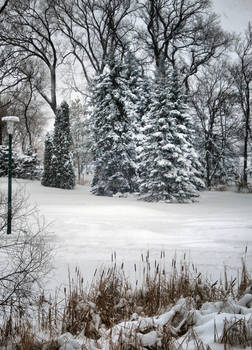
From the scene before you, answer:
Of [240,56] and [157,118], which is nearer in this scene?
[157,118]

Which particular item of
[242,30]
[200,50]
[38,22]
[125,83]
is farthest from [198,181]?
[38,22]

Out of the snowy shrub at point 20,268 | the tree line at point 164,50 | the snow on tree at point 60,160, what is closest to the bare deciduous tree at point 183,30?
the tree line at point 164,50

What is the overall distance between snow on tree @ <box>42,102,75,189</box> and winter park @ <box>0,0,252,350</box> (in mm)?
94

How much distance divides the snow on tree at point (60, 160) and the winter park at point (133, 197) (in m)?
0.09

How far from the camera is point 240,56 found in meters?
20.4

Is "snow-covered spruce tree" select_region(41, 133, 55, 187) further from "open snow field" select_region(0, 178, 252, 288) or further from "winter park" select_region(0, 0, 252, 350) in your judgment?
"open snow field" select_region(0, 178, 252, 288)

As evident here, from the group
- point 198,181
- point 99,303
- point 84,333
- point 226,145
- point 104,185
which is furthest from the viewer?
point 226,145

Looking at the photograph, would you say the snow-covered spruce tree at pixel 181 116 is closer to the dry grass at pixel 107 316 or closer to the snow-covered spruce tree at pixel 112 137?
the snow-covered spruce tree at pixel 112 137

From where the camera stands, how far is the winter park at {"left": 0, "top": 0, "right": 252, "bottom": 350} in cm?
253

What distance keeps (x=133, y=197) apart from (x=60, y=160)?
246 inches

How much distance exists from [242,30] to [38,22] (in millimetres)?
14683

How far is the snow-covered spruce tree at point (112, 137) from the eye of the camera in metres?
15.1

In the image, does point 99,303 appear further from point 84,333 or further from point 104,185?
point 104,185

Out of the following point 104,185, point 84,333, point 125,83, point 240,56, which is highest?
point 240,56
